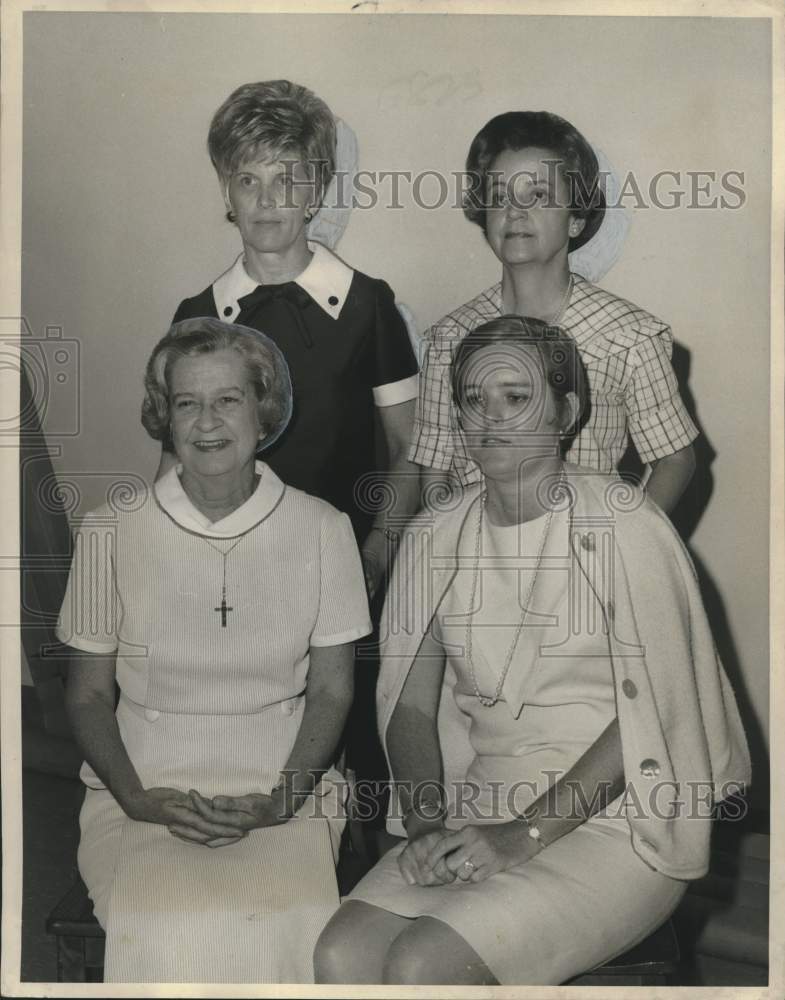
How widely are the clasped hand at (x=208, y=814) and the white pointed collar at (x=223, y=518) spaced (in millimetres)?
598

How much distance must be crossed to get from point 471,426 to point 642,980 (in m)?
1.34

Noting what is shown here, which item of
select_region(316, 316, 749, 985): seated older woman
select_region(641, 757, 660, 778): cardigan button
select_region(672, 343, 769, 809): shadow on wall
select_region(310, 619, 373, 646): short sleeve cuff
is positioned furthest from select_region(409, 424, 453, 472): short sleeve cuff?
select_region(641, 757, 660, 778): cardigan button

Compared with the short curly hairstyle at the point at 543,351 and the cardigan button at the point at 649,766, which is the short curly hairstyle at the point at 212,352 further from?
the cardigan button at the point at 649,766

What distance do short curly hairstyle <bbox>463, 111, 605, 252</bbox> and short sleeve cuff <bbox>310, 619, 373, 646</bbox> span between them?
101 centimetres

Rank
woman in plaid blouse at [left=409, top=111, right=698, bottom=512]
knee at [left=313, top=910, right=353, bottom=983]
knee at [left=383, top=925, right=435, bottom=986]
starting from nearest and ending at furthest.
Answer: knee at [left=383, top=925, right=435, bottom=986]
knee at [left=313, top=910, right=353, bottom=983]
woman in plaid blouse at [left=409, top=111, right=698, bottom=512]

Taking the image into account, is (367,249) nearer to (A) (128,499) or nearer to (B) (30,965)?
(A) (128,499)

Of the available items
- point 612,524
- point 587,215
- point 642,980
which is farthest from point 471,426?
point 642,980

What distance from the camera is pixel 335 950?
2.78 m

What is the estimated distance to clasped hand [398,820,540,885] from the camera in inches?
110

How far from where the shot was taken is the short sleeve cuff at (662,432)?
121 inches

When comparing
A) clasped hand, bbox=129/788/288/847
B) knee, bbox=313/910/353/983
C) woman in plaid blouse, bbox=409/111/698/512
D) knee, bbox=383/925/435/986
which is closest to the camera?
knee, bbox=383/925/435/986

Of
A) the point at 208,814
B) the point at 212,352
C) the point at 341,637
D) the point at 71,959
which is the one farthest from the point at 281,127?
the point at 71,959

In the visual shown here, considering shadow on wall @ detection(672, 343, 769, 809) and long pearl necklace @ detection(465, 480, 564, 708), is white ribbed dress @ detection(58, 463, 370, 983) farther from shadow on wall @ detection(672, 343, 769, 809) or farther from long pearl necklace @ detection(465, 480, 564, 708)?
shadow on wall @ detection(672, 343, 769, 809)

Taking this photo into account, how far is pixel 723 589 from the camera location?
3.15m
